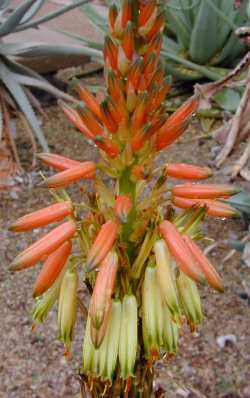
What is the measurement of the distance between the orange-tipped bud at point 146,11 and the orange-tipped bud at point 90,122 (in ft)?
0.63

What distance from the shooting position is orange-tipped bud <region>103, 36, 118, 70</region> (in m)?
1.28

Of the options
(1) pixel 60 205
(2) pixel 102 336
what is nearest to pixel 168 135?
(1) pixel 60 205

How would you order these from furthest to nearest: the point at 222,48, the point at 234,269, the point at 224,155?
the point at 222,48
the point at 224,155
the point at 234,269

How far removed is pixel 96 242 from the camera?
4.38 ft

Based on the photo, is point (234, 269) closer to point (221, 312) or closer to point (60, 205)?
point (221, 312)

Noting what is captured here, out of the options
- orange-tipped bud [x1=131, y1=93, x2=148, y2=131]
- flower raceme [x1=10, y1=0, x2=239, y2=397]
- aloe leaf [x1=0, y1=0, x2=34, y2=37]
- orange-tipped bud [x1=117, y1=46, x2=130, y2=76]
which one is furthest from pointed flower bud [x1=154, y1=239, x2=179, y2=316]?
aloe leaf [x1=0, y1=0, x2=34, y2=37]

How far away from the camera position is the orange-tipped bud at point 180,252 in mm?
1331

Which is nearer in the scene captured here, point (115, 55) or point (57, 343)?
point (115, 55)

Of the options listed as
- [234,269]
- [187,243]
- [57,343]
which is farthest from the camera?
[234,269]

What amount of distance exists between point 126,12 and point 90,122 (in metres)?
0.21

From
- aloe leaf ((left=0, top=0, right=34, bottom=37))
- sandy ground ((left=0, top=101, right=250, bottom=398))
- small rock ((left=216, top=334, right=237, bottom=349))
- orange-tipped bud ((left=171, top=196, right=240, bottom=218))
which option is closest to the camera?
orange-tipped bud ((left=171, top=196, right=240, bottom=218))

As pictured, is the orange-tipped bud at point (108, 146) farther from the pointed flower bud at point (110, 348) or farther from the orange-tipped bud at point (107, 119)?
the pointed flower bud at point (110, 348)

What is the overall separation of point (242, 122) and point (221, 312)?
901 millimetres

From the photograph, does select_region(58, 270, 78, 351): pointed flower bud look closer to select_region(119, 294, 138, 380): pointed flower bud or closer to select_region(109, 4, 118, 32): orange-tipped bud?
select_region(119, 294, 138, 380): pointed flower bud
